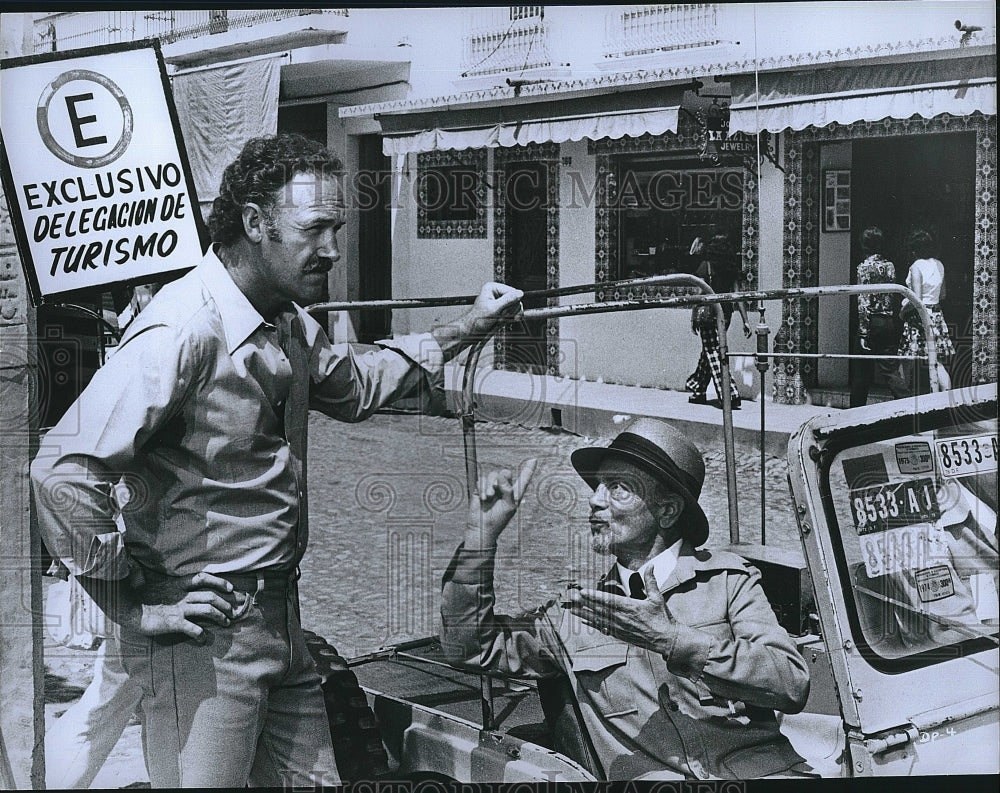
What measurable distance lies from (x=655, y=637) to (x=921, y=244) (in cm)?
144

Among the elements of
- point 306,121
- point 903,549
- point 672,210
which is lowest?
point 903,549

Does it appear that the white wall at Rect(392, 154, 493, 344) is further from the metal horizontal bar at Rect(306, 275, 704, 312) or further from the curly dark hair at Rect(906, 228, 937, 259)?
the curly dark hair at Rect(906, 228, 937, 259)

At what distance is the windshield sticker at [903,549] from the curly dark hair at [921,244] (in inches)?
32.3

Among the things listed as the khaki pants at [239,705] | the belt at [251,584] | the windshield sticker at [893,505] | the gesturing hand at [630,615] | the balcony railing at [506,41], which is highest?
the balcony railing at [506,41]

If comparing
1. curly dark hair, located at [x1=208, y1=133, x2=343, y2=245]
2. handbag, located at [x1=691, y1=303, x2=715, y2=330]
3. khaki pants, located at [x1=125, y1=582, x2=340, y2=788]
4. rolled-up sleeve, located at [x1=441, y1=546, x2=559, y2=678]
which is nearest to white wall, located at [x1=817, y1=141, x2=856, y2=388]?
handbag, located at [x1=691, y1=303, x2=715, y2=330]

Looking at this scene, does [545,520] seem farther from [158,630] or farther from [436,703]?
[158,630]

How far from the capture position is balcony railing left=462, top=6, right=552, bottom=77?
3.93 metres

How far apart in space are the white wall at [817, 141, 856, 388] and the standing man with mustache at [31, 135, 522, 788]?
3.27 feet

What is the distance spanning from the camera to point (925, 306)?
3.91m

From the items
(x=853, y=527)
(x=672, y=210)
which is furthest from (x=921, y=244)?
(x=853, y=527)

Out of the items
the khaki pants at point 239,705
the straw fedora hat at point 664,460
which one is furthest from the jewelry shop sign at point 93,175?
the straw fedora hat at point 664,460

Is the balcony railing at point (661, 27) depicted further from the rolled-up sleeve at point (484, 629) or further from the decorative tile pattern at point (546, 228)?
the rolled-up sleeve at point (484, 629)

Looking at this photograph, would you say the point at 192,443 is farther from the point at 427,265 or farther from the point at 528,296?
the point at 528,296

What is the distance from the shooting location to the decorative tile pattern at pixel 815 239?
390 cm
